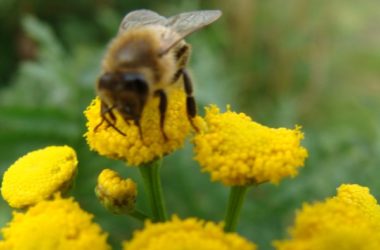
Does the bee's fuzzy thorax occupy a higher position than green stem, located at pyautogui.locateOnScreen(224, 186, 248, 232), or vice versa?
the bee's fuzzy thorax

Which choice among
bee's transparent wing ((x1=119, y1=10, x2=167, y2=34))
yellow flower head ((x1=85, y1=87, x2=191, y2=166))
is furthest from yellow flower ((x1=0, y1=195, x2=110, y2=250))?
bee's transparent wing ((x1=119, y1=10, x2=167, y2=34))

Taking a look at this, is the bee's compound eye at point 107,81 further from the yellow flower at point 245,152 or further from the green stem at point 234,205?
the green stem at point 234,205

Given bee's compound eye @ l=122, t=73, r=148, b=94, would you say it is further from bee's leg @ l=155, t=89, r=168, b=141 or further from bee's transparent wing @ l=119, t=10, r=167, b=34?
bee's transparent wing @ l=119, t=10, r=167, b=34

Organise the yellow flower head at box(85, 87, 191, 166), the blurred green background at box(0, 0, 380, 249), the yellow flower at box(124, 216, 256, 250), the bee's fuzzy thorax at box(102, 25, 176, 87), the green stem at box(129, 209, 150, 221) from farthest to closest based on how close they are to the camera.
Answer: the blurred green background at box(0, 0, 380, 249), the green stem at box(129, 209, 150, 221), the yellow flower head at box(85, 87, 191, 166), the bee's fuzzy thorax at box(102, 25, 176, 87), the yellow flower at box(124, 216, 256, 250)

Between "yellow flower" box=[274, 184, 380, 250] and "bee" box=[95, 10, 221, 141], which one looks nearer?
"yellow flower" box=[274, 184, 380, 250]

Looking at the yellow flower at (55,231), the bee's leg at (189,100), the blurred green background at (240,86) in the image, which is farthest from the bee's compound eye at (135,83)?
the blurred green background at (240,86)

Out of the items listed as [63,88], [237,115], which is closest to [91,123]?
[237,115]

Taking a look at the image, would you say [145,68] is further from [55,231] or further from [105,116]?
[55,231]
